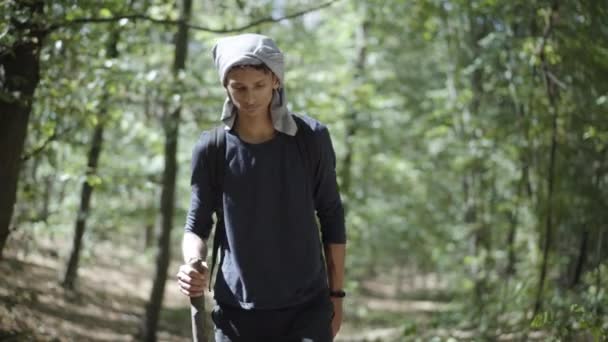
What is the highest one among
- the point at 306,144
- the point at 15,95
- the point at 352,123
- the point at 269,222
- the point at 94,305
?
the point at 352,123

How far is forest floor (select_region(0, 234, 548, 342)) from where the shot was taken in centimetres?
624

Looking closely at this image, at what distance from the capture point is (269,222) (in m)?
2.77

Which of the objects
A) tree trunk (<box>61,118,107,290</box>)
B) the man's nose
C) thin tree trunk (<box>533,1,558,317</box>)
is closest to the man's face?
the man's nose

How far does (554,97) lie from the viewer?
6.93 metres

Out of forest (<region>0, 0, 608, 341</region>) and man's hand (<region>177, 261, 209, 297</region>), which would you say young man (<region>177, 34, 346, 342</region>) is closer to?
man's hand (<region>177, 261, 209, 297</region>)

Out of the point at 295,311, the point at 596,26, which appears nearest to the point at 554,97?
the point at 596,26

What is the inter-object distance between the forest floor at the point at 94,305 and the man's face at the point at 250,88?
11.1ft

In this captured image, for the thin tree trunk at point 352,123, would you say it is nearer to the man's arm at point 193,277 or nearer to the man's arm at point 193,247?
the man's arm at point 193,247

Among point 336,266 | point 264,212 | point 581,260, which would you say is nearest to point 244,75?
point 264,212

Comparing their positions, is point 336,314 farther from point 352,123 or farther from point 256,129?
point 352,123

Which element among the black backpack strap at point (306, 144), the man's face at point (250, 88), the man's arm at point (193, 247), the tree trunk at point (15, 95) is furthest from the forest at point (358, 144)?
the man's face at point (250, 88)

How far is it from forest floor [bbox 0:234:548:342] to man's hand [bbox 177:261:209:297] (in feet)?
10.3

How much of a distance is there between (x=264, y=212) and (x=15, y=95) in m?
2.60

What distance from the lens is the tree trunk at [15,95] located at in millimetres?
4684
